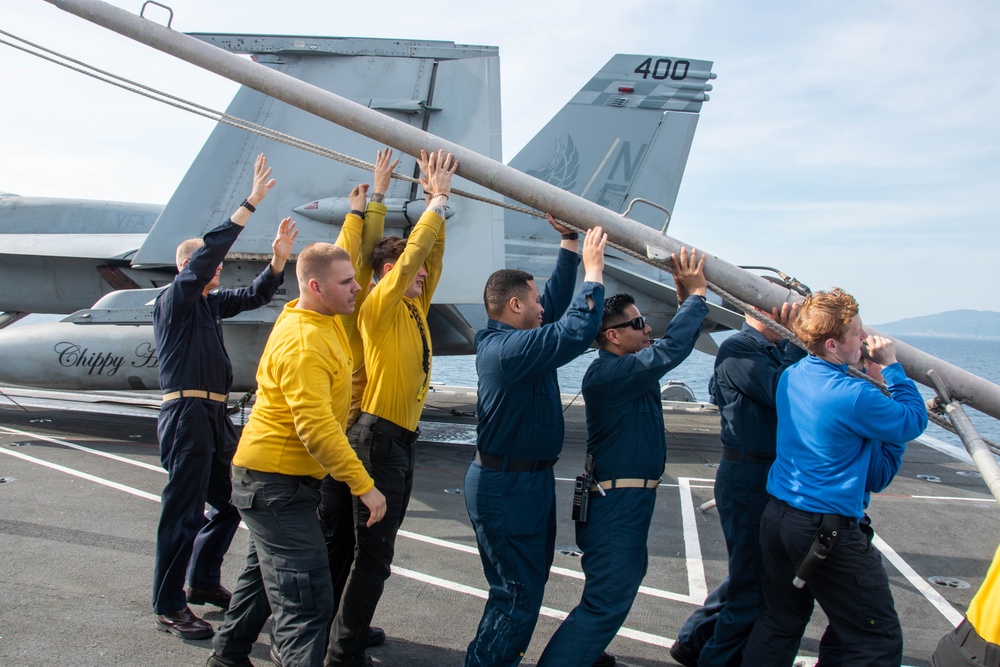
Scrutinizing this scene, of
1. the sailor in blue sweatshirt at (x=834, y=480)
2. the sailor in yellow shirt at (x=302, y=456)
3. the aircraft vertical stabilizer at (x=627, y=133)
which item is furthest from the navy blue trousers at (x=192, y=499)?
the aircraft vertical stabilizer at (x=627, y=133)

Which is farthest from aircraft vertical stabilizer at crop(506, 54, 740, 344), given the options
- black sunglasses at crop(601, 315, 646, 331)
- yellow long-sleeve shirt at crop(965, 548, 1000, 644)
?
yellow long-sleeve shirt at crop(965, 548, 1000, 644)

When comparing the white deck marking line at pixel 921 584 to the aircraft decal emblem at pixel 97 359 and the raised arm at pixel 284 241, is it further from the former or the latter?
the aircraft decal emblem at pixel 97 359

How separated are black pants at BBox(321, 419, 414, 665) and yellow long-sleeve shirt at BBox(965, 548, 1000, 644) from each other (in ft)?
7.35

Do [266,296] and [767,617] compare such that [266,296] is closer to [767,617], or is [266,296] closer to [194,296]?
[194,296]

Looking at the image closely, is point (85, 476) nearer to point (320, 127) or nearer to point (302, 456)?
point (320, 127)

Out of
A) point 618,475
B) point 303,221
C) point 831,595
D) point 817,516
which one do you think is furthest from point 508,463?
point 303,221

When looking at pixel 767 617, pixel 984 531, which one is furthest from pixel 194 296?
pixel 984 531

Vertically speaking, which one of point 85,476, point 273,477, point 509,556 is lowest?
point 85,476

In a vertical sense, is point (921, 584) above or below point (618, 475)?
below

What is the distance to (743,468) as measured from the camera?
3.63 m

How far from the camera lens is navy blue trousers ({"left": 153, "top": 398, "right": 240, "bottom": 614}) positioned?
3.78 m

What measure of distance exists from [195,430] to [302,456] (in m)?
1.21

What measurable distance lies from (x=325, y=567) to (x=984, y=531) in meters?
6.10

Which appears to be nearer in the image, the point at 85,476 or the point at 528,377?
the point at 528,377
